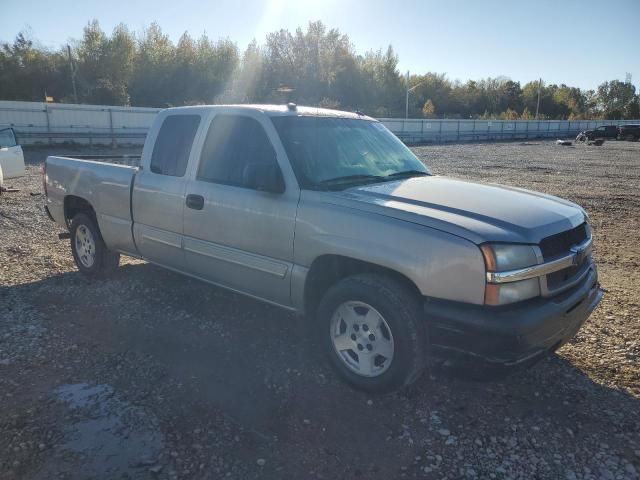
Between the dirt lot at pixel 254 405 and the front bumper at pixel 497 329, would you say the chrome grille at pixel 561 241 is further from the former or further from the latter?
the dirt lot at pixel 254 405

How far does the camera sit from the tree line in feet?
170

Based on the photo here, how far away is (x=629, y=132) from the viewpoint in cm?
5047

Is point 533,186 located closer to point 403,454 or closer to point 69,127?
point 403,454

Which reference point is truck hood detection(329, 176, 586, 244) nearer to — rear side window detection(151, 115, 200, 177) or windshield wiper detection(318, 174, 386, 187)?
windshield wiper detection(318, 174, 386, 187)

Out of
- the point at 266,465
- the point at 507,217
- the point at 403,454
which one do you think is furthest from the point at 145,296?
the point at 507,217

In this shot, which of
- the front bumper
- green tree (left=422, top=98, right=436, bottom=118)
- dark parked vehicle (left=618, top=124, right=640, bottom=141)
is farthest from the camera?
green tree (left=422, top=98, right=436, bottom=118)

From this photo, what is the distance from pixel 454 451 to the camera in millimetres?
2990

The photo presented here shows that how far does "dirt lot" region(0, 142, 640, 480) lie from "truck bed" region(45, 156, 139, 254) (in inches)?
28.0

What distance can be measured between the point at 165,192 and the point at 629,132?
56.6 m

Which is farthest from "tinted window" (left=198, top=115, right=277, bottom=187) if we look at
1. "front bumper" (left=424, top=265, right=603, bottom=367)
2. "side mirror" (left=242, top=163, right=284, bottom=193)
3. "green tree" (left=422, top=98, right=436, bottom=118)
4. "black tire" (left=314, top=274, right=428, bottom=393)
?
"green tree" (left=422, top=98, right=436, bottom=118)

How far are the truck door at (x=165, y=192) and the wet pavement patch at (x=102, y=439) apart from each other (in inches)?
62.8

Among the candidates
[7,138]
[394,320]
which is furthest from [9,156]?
[394,320]

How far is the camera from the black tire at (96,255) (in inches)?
230

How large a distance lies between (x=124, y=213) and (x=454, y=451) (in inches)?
155
